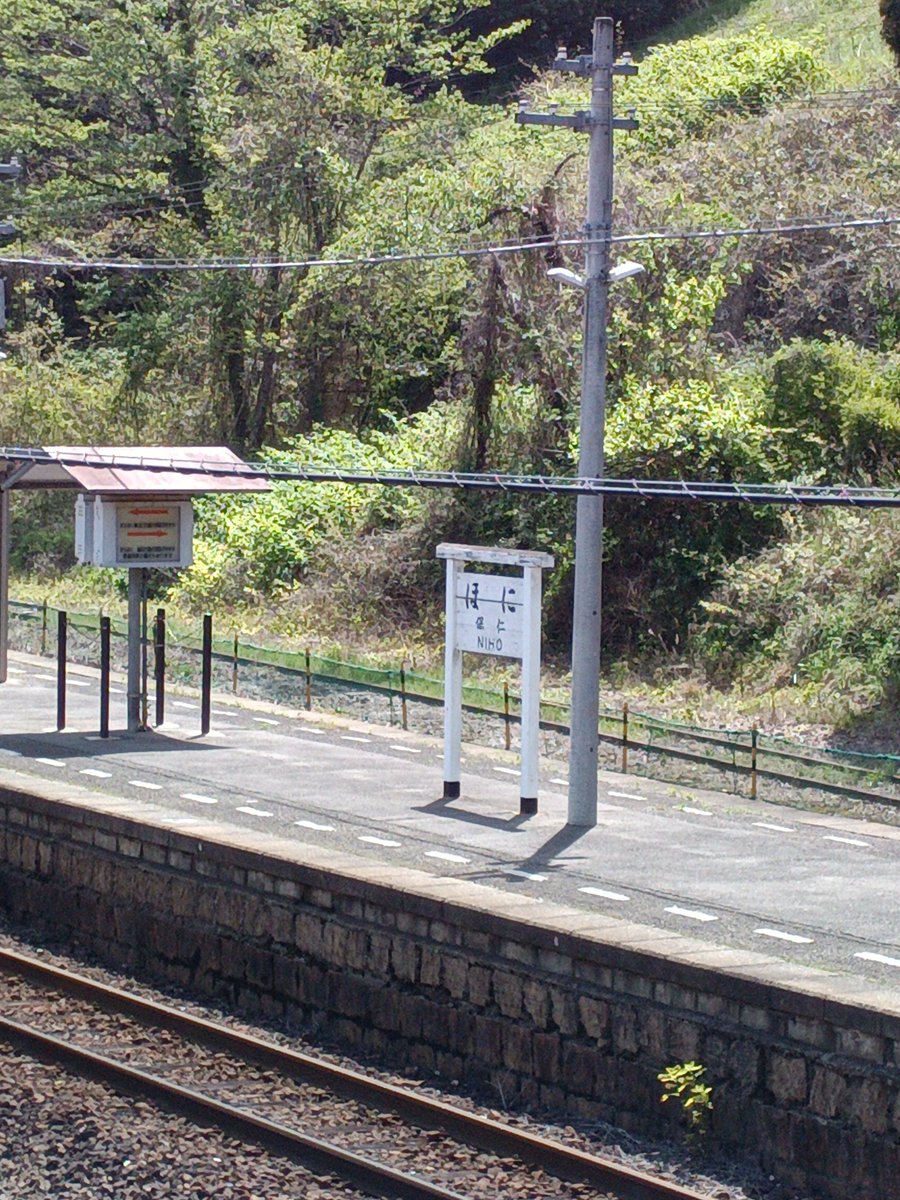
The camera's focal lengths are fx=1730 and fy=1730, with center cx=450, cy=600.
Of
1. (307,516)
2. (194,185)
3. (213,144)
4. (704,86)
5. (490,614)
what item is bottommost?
(490,614)

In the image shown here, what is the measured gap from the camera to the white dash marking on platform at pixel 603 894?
1078 centimetres

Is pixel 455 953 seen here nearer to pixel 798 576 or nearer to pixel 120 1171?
pixel 120 1171

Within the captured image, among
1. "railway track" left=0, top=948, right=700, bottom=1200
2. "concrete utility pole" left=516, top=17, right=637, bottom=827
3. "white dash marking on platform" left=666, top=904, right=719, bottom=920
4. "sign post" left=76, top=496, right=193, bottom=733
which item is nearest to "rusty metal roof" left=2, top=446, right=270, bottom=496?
"sign post" left=76, top=496, right=193, bottom=733

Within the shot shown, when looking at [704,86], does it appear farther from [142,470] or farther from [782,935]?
[782,935]

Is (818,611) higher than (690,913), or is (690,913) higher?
(818,611)

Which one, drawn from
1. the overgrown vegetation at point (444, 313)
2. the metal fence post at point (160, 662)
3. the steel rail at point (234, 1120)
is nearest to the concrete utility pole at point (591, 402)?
the steel rail at point (234, 1120)

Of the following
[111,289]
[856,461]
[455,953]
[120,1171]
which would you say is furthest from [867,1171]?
[111,289]

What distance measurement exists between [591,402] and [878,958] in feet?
17.9

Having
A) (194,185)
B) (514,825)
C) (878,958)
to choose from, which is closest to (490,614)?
(514,825)

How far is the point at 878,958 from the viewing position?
30.6 feet

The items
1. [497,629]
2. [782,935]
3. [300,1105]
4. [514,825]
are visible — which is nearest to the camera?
[300,1105]

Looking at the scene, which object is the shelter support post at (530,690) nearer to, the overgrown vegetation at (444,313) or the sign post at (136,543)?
the sign post at (136,543)

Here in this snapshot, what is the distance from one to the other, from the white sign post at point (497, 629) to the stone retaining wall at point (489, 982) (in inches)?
110

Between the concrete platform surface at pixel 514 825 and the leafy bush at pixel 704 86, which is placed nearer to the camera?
the concrete platform surface at pixel 514 825
